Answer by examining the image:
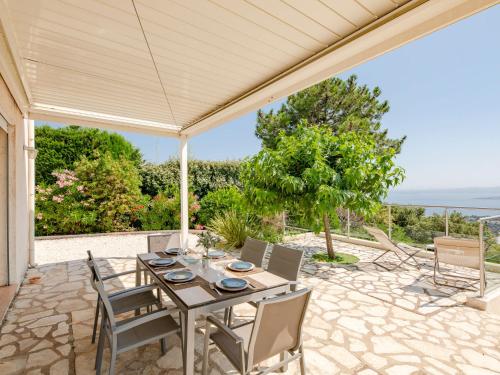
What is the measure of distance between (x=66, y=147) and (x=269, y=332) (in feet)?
32.9

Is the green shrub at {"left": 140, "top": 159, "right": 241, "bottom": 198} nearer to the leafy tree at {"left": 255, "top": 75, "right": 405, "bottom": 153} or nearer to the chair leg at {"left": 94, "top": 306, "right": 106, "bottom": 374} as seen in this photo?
the leafy tree at {"left": 255, "top": 75, "right": 405, "bottom": 153}

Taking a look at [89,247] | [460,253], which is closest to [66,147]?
[89,247]

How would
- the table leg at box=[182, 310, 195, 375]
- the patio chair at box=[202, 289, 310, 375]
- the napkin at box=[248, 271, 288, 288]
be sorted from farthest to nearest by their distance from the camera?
the napkin at box=[248, 271, 288, 288] → the table leg at box=[182, 310, 195, 375] → the patio chair at box=[202, 289, 310, 375]

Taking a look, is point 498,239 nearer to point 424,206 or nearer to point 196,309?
point 424,206

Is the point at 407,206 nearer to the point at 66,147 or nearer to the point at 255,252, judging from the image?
the point at 255,252

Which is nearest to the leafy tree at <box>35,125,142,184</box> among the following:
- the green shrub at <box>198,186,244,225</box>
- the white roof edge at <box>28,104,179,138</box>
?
the green shrub at <box>198,186,244,225</box>

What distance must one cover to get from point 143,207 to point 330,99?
10.5 meters

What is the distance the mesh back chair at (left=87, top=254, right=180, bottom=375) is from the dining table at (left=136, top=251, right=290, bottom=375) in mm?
198

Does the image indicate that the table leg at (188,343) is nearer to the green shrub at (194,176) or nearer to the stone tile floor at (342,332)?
the stone tile floor at (342,332)

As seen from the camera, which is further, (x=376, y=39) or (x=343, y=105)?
(x=343, y=105)

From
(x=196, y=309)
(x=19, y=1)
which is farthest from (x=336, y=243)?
(x=19, y=1)

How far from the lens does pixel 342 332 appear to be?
2902 millimetres

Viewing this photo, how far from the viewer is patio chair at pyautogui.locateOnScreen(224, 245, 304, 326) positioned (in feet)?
8.97

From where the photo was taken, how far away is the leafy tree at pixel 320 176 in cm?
484
